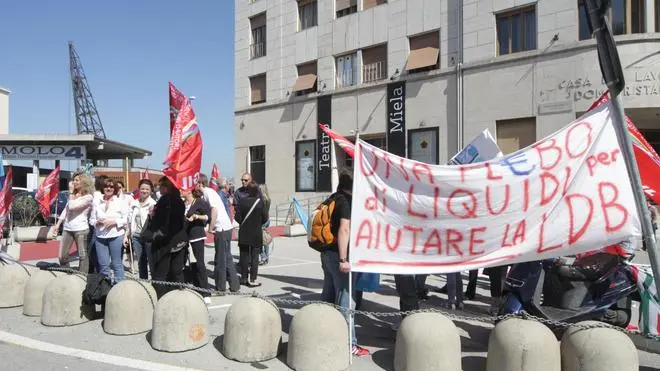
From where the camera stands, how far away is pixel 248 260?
8.38 m

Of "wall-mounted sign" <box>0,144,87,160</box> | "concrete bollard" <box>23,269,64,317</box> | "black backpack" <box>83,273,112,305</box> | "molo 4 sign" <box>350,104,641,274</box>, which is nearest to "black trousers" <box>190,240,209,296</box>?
"black backpack" <box>83,273,112,305</box>

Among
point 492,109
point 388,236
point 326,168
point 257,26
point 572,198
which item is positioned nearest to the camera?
point 572,198

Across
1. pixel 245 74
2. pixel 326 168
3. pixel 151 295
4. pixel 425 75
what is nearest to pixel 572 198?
pixel 151 295

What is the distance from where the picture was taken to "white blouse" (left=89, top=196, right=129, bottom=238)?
684 centimetres

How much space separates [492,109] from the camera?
1959cm

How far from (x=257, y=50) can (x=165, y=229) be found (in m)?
25.0

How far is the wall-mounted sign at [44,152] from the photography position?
29578 millimetres

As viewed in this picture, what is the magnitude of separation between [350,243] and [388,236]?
13.9 inches

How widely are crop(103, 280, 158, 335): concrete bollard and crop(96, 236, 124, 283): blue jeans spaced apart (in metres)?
1.28

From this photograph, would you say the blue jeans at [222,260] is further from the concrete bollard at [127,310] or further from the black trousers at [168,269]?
the concrete bollard at [127,310]

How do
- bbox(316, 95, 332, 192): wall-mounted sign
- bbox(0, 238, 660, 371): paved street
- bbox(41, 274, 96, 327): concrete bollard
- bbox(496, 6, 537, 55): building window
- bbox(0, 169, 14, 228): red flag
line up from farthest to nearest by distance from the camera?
1. bbox(316, 95, 332, 192): wall-mounted sign
2. bbox(496, 6, 537, 55): building window
3. bbox(0, 169, 14, 228): red flag
4. bbox(41, 274, 96, 327): concrete bollard
5. bbox(0, 238, 660, 371): paved street

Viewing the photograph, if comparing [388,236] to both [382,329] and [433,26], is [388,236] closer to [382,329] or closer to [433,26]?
[382,329]

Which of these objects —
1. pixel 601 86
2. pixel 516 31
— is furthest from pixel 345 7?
pixel 601 86

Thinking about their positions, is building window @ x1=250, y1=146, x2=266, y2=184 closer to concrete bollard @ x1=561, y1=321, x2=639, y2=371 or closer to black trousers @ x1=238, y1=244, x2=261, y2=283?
black trousers @ x1=238, y1=244, x2=261, y2=283
